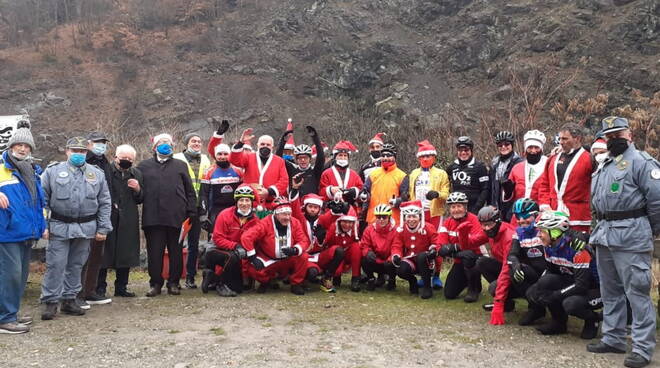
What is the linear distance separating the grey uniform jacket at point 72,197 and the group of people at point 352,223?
0.02m

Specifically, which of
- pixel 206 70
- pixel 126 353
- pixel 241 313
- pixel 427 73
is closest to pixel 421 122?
pixel 427 73

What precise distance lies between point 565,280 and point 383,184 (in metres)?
3.90

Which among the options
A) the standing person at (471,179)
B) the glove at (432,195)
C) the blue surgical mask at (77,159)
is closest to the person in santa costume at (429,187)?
the glove at (432,195)

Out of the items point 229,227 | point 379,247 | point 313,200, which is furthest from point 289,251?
point 379,247

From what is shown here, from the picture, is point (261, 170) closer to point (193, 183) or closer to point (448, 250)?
point (193, 183)

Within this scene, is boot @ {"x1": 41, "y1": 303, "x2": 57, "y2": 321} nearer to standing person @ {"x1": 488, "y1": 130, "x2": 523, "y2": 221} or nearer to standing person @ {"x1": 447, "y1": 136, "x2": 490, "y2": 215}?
standing person @ {"x1": 447, "y1": 136, "x2": 490, "y2": 215}

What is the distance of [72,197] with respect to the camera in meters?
7.02

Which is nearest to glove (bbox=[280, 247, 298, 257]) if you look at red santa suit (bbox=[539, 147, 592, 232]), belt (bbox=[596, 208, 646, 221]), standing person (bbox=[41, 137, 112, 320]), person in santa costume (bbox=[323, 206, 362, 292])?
person in santa costume (bbox=[323, 206, 362, 292])

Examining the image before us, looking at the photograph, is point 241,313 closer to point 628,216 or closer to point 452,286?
point 452,286

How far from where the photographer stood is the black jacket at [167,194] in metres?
8.13

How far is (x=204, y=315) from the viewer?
7.20m

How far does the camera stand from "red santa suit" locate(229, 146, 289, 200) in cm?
912

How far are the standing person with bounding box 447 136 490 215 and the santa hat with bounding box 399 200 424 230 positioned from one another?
74cm

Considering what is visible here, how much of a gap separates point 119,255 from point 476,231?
4795mm
